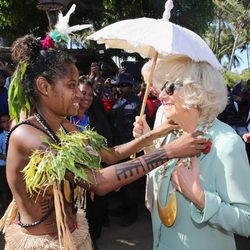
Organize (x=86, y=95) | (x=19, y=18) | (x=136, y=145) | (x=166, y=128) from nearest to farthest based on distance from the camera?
(x=166, y=128) → (x=136, y=145) → (x=86, y=95) → (x=19, y=18)

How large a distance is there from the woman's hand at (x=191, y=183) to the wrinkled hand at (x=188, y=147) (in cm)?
6

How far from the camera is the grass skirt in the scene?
210 centimetres

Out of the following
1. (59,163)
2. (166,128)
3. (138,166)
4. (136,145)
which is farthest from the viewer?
(136,145)

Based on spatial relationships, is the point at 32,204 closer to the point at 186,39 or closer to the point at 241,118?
the point at 186,39

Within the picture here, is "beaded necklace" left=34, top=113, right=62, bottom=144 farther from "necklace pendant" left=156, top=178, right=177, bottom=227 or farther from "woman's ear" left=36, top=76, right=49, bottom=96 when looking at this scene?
"necklace pendant" left=156, top=178, right=177, bottom=227

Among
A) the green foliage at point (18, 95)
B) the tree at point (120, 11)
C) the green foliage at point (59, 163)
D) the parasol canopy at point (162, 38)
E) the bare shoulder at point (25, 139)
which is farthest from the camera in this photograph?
the tree at point (120, 11)

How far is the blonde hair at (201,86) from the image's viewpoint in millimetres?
1980

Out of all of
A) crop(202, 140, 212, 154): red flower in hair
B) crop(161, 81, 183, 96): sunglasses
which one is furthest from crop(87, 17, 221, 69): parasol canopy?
crop(202, 140, 212, 154): red flower in hair

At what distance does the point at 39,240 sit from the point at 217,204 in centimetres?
99

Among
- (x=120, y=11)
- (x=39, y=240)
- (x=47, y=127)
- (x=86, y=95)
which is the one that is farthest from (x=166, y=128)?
(x=120, y=11)

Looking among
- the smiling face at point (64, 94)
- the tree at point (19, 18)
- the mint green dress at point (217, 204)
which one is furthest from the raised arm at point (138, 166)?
the tree at point (19, 18)

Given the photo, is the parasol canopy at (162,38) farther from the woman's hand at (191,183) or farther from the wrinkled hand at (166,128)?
the woman's hand at (191,183)

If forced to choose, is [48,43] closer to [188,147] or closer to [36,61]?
[36,61]

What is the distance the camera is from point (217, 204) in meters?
1.81
